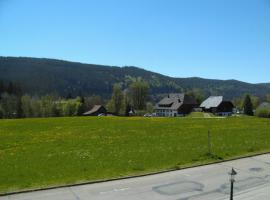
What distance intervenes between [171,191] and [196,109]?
4545 inches

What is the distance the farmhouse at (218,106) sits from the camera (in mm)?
122938

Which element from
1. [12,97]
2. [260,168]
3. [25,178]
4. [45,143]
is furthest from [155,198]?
[12,97]

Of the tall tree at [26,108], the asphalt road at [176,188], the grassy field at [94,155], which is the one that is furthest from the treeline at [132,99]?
the asphalt road at [176,188]

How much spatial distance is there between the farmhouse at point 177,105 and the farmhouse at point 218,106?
5.14 metres

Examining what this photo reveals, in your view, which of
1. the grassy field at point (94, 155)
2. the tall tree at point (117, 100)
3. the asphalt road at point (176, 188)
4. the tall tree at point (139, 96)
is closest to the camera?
the asphalt road at point (176, 188)

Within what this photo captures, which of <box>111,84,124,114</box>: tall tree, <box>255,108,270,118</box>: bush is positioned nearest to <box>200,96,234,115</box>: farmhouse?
<box>255,108,270,118</box>: bush

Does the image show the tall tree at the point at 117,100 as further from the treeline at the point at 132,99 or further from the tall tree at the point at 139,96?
the tall tree at the point at 139,96

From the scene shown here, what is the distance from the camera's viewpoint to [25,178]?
19016mm

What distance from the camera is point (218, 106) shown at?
122562mm

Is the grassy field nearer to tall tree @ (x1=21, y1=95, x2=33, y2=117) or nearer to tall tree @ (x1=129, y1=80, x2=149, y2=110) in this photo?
tall tree @ (x1=21, y1=95, x2=33, y2=117)

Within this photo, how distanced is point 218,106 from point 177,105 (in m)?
13.8

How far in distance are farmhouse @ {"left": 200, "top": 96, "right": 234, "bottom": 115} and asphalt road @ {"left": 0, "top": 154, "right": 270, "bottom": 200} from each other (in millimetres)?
102655

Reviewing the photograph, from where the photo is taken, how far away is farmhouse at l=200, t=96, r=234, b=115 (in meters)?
123

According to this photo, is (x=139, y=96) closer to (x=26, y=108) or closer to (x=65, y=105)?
(x=65, y=105)
